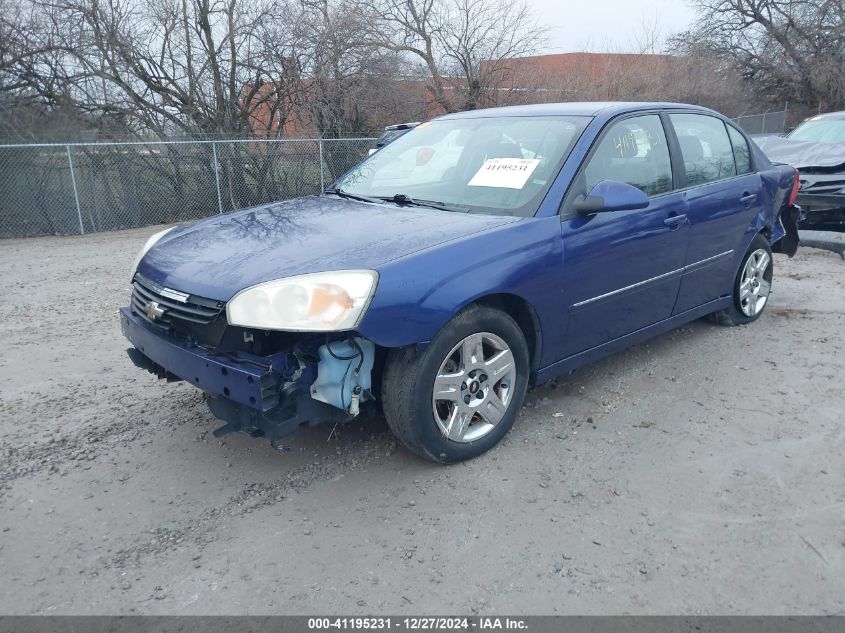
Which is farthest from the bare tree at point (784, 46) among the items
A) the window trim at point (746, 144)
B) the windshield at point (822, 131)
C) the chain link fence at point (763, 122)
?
the window trim at point (746, 144)

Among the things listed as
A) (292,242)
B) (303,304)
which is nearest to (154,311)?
(292,242)

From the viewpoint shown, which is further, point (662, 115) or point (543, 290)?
point (662, 115)

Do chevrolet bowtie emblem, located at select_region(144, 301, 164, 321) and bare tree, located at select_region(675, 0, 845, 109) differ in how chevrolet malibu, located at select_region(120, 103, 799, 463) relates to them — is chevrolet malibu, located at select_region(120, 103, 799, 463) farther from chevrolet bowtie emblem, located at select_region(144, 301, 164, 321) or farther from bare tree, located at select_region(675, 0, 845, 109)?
bare tree, located at select_region(675, 0, 845, 109)

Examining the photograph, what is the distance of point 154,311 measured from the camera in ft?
10.7

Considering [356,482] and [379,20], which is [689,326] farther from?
[379,20]

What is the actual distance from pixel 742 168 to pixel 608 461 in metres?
2.90

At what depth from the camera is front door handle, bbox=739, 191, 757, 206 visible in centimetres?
497

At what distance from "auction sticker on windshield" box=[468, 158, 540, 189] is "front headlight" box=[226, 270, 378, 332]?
1.27 m

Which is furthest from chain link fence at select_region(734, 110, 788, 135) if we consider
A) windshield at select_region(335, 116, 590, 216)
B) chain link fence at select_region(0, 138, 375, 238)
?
windshield at select_region(335, 116, 590, 216)

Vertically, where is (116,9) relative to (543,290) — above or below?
above

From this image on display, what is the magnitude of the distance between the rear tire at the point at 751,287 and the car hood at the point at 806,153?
11.4 ft

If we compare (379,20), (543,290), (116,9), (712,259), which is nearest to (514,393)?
(543,290)

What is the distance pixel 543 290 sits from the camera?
350 centimetres
